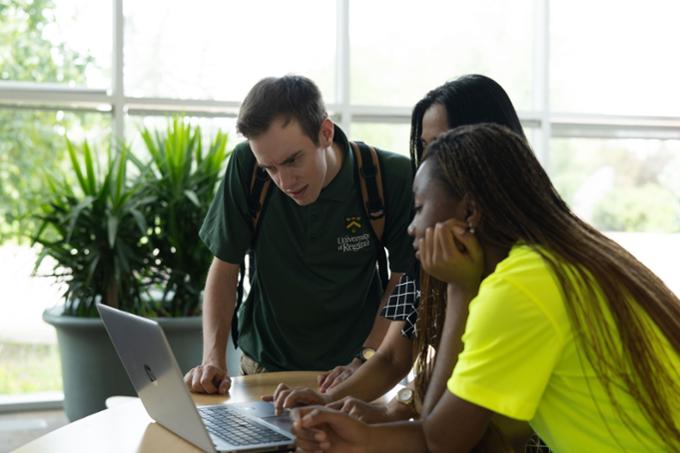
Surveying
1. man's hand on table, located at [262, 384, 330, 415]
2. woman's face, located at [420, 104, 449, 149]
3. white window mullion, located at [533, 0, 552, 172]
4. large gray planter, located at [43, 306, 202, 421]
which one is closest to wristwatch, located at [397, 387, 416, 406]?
man's hand on table, located at [262, 384, 330, 415]

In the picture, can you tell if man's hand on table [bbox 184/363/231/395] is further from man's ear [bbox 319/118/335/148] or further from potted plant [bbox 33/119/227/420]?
potted plant [bbox 33/119/227/420]

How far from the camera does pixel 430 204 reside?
58.2 inches

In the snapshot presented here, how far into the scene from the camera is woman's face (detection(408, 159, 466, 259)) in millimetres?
1457

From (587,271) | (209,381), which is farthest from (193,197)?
(587,271)

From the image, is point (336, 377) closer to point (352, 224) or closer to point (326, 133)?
point (352, 224)

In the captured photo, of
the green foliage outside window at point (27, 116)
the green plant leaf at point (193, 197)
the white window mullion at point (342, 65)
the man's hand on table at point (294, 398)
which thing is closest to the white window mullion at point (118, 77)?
the green foliage outside window at point (27, 116)

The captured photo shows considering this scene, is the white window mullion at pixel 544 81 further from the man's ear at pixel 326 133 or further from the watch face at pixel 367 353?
the watch face at pixel 367 353

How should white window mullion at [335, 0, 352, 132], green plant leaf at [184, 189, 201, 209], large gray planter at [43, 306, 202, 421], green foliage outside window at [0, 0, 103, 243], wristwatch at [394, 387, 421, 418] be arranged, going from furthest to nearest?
white window mullion at [335, 0, 352, 132] → green foliage outside window at [0, 0, 103, 243] → green plant leaf at [184, 189, 201, 209] → large gray planter at [43, 306, 202, 421] → wristwatch at [394, 387, 421, 418]

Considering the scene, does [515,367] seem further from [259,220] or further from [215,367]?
[259,220]

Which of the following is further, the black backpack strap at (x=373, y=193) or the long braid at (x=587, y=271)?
the black backpack strap at (x=373, y=193)

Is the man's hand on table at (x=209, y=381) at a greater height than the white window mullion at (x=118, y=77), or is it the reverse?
the white window mullion at (x=118, y=77)

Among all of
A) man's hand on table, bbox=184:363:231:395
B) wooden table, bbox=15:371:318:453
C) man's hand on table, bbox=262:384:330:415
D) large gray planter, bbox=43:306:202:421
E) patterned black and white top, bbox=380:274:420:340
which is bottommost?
large gray planter, bbox=43:306:202:421

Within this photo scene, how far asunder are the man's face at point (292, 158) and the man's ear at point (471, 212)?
0.88m

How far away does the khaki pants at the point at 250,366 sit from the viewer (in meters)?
2.54
